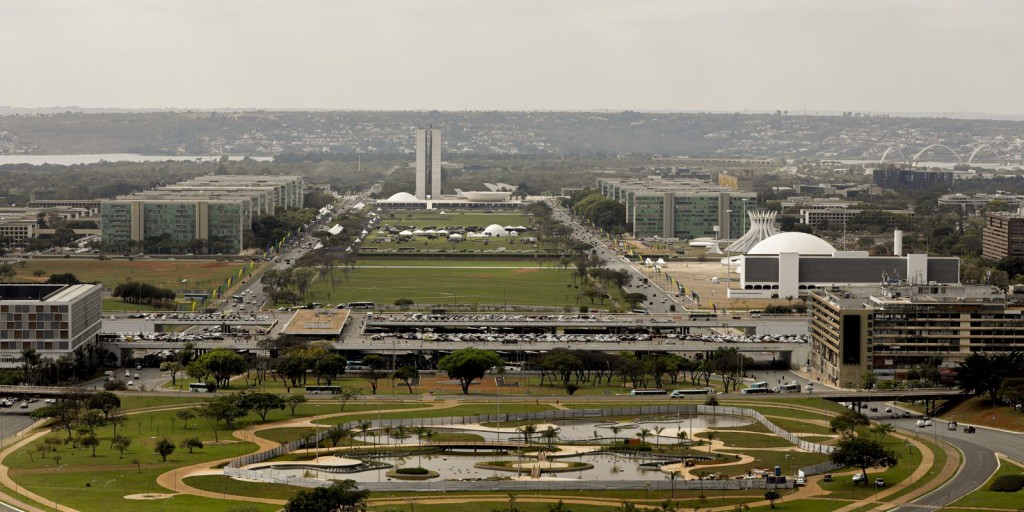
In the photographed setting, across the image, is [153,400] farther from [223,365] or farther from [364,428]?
[364,428]

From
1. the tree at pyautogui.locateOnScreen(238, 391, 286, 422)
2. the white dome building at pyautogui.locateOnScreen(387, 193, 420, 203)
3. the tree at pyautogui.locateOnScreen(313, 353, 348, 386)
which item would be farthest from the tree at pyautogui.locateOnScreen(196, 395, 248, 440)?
the white dome building at pyautogui.locateOnScreen(387, 193, 420, 203)

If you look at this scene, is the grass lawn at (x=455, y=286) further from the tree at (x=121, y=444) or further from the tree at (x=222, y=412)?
the tree at (x=121, y=444)

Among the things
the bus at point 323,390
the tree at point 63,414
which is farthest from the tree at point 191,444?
the bus at point 323,390

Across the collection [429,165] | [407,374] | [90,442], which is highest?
[429,165]

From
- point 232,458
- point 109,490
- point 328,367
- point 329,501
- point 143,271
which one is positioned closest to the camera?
point 329,501

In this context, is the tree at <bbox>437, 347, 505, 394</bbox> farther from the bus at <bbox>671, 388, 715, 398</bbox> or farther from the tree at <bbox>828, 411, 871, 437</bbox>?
the tree at <bbox>828, 411, 871, 437</bbox>

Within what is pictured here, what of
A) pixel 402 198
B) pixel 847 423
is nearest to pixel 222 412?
pixel 847 423
